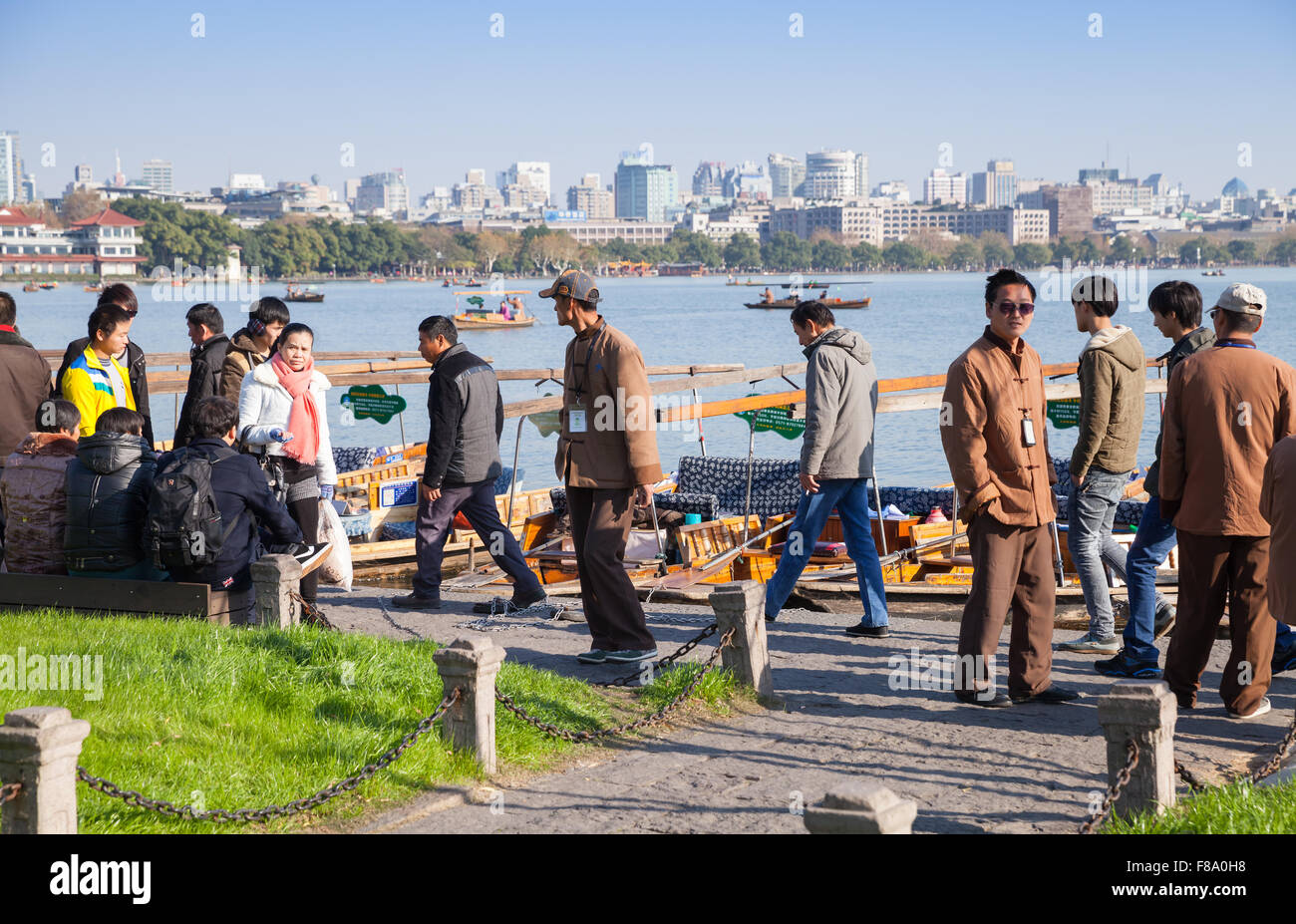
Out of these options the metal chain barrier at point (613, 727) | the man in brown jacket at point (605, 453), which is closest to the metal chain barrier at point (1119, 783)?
the metal chain barrier at point (613, 727)

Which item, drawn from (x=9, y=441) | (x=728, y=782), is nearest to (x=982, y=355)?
(x=728, y=782)

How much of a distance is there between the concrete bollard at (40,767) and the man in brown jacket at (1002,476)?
3.84m

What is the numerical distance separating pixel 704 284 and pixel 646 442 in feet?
639

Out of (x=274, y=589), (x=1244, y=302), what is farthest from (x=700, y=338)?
(x=1244, y=302)

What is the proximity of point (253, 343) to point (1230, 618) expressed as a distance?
19.4ft

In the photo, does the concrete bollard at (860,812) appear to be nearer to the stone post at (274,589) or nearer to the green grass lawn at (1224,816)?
the green grass lawn at (1224,816)

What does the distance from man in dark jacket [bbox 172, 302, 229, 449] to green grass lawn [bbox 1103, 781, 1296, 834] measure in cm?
635

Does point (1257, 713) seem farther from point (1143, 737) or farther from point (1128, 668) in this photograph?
point (1143, 737)

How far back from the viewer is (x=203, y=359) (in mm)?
8945

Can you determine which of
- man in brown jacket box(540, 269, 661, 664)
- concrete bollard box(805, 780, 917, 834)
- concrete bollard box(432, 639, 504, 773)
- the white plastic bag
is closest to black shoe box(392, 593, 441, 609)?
the white plastic bag
